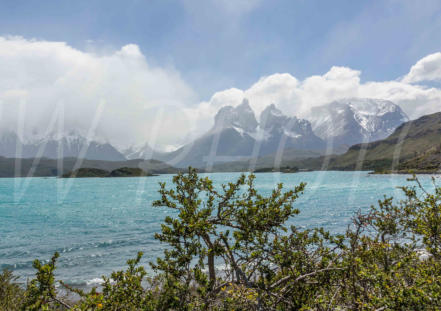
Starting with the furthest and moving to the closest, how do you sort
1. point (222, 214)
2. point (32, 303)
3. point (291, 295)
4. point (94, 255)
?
point (94, 255) < point (222, 214) < point (291, 295) < point (32, 303)

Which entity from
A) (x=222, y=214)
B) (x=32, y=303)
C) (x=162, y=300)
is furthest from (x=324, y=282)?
(x=32, y=303)

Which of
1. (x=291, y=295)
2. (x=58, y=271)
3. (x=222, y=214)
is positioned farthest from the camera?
(x=58, y=271)

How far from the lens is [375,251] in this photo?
8305mm

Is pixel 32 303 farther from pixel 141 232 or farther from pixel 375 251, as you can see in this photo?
pixel 141 232

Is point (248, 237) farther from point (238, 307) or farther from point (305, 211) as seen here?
point (305, 211)

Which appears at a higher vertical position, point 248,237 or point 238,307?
point 248,237

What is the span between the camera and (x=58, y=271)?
102ft

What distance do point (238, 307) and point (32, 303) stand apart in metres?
4.61

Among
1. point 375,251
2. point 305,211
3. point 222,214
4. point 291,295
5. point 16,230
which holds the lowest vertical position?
point 16,230

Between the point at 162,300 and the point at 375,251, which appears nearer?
the point at 162,300

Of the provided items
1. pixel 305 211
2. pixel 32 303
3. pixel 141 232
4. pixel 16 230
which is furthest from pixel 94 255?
pixel 305 211

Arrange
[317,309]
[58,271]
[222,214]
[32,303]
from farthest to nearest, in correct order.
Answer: [58,271] < [222,214] < [317,309] < [32,303]

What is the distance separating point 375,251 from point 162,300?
6556 millimetres

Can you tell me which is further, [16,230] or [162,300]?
[16,230]
